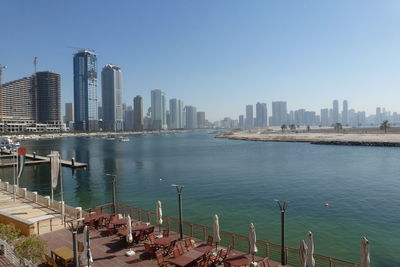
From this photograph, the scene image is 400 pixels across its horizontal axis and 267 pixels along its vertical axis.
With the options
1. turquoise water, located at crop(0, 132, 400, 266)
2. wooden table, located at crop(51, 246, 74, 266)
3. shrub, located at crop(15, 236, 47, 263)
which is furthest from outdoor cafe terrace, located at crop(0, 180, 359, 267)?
turquoise water, located at crop(0, 132, 400, 266)

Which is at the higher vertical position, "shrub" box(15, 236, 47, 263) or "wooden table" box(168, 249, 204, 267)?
"shrub" box(15, 236, 47, 263)

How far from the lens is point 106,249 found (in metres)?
16.8

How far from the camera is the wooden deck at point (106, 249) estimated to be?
15.1 metres

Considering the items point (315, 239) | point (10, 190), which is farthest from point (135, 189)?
point (315, 239)

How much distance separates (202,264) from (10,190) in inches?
1027

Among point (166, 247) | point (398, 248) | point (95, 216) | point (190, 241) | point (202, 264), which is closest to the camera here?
point (202, 264)

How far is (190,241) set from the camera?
17281 millimetres

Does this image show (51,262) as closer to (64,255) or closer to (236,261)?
(64,255)

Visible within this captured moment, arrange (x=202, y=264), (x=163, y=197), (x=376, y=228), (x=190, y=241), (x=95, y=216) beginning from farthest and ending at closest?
1. (x=163, y=197)
2. (x=376, y=228)
3. (x=95, y=216)
4. (x=190, y=241)
5. (x=202, y=264)

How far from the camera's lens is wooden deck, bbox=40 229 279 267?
15.1 m

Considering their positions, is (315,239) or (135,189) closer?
(315,239)

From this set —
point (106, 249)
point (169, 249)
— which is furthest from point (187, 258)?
point (106, 249)

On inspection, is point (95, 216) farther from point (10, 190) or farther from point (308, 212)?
point (308, 212)

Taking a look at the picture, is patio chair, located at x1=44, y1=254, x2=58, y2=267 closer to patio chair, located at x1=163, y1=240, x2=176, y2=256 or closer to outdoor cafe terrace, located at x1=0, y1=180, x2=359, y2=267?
outdoor cafe terrace, located at x1=0, y1=180, x2=359, y2=267
